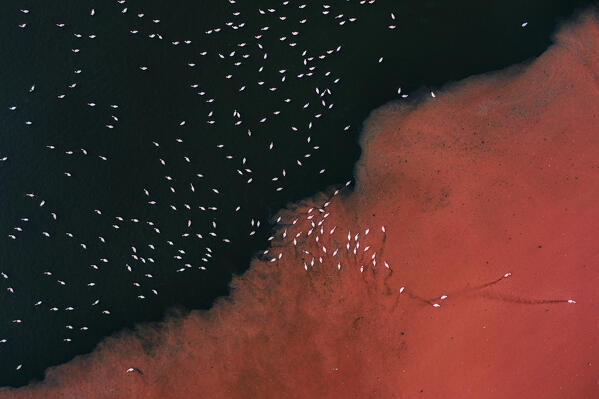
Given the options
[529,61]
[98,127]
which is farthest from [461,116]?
[98,127]

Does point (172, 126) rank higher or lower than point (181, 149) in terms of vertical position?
higher

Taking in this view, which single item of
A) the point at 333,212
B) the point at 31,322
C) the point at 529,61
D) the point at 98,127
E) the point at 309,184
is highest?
the point at 98,127

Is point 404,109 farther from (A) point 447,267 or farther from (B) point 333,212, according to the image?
(A) point 447,267
